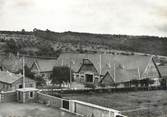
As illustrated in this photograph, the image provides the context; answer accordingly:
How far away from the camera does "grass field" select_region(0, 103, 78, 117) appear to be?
25719 millimetres

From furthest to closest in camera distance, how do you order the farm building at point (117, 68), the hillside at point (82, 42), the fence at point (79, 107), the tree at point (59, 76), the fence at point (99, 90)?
1. the hillside at point (82, 42)
2. the farm building at point (117, 68)
3. the tree at point (59, 76)
4. the fence at point (99, 90)
5. the fence at point (79, 107)

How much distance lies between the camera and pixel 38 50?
384 ft

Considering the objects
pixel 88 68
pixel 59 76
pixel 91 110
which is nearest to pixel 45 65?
pixel 88 68

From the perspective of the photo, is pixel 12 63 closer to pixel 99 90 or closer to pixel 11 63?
pixel 11 63

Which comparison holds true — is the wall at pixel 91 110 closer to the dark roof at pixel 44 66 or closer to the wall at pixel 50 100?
the wall at pixel 50 100

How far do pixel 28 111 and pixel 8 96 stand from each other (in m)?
5.58

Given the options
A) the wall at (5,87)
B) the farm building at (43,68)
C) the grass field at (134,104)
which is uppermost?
→ the farm building at (43,68)

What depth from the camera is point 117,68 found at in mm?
53625

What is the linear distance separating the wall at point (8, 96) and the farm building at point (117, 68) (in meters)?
21.4

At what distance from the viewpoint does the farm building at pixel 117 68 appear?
171ft

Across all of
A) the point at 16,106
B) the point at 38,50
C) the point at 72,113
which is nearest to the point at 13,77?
the point at 16,106

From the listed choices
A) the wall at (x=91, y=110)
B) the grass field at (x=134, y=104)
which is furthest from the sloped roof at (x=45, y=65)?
the wall at (x=91, y=110)

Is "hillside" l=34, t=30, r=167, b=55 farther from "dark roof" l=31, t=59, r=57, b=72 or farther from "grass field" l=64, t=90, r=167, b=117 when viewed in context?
"grass field" l=64, t=90, r=167, b=117

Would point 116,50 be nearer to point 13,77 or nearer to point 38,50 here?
point 38,50
